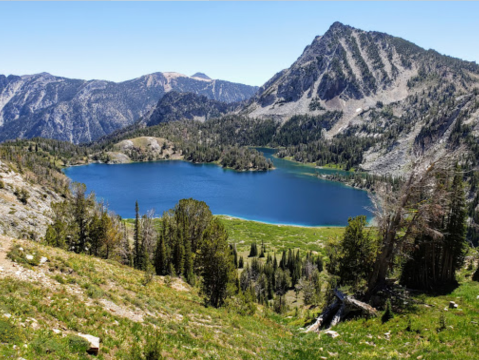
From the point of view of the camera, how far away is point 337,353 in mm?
19672

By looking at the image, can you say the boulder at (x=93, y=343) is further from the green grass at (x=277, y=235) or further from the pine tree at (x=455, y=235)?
the green grass at (x=277, y=235)

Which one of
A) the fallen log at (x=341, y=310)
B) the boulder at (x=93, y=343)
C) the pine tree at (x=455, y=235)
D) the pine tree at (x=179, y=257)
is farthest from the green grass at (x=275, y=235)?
the boulder at (x=93, y=343)

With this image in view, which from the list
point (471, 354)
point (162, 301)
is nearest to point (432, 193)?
point (471, 354)

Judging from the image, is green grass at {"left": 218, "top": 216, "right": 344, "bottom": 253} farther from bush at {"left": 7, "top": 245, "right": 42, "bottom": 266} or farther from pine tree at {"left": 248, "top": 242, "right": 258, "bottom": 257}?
bush at {"left": 7, "top": 245, "right": 42, "bottom": 266}

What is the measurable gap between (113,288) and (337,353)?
17.6 metres

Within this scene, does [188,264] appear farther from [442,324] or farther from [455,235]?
[442,324]

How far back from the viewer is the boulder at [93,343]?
503 inches

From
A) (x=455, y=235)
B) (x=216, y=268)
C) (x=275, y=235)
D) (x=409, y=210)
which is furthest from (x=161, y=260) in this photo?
(x=275, y=235)

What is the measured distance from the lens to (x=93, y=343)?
12969 mm

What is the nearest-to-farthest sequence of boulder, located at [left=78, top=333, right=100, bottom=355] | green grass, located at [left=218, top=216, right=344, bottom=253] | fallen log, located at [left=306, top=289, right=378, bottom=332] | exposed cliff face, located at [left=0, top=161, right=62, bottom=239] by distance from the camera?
1. boulder, located at [left=78, top=333, right=100, bottom=355]
2. fallen log, located at [left=306, top=289, right=378, bottom=332]
3. exposed cliff face, located at [left=0, top=161, right=62, bottom=239]
4. green grass, located at [left=218, top=216, right=344, bottom=253]

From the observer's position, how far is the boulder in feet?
41.9

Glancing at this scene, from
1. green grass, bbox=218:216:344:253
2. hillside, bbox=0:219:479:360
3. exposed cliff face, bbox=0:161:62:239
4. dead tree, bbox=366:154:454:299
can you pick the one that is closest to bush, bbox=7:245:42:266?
hillside, bbox=0:219:479:360

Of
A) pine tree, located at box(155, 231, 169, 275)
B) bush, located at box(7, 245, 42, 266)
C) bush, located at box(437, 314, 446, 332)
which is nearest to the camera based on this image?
bush, located at box(7, 245, 42, 266)

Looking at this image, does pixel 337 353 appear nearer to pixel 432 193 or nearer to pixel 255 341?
pixel 255 341
